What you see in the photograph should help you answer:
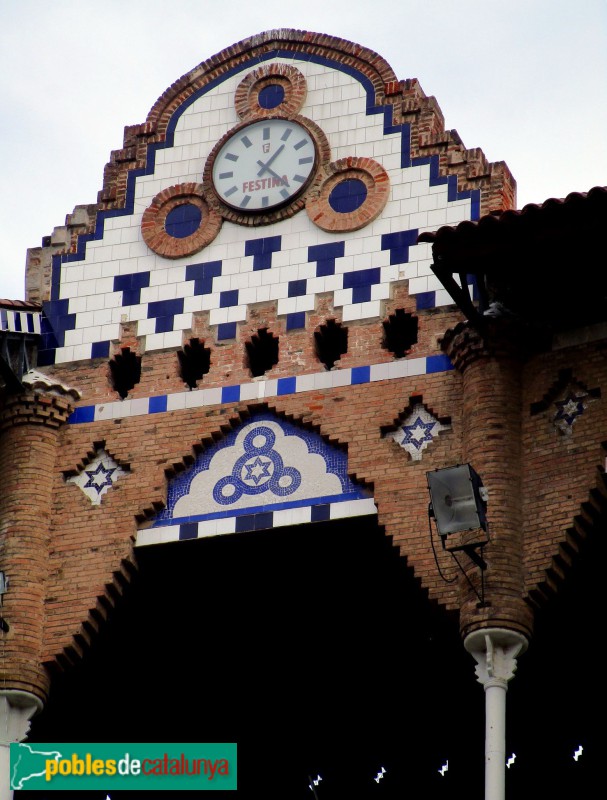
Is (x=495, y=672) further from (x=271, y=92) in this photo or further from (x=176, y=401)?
(x=271, y=92)

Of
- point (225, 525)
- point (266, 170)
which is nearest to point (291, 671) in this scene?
point (225, 525)

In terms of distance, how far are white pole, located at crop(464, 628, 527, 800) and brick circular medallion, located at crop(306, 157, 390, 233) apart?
16.1 feet

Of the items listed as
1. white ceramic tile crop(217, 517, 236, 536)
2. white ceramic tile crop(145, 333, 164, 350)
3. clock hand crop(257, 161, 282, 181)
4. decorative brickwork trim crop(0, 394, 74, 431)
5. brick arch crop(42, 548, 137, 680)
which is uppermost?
clock hand crop(257, 161, 282, 181)

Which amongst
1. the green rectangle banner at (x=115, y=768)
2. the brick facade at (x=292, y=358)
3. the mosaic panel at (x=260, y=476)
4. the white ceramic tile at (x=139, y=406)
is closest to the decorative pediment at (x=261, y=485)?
the mosaic panel at (x=260, y=476)

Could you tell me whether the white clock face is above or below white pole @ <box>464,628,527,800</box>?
above

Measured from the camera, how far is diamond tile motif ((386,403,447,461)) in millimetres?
22922

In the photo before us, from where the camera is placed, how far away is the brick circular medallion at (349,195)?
24.4 m

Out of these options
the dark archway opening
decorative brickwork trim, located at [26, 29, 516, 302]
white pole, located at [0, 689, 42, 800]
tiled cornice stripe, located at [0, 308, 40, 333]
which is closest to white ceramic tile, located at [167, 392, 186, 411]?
the dark archway opening

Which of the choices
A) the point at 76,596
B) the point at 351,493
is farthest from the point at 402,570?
the point at 76,596

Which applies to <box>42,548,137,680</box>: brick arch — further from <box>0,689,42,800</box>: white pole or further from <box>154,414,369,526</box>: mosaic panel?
<box>154,414,369,526</box>: mosaic panel

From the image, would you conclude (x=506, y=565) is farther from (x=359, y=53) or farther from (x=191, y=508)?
(x=359, y=53)

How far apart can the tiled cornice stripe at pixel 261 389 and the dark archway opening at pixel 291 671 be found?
1478mm

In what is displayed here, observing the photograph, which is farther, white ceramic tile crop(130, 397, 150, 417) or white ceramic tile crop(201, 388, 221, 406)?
white ceramic tile crop(130, 397, 150, 417)

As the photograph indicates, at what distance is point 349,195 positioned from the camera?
80.7 ft
